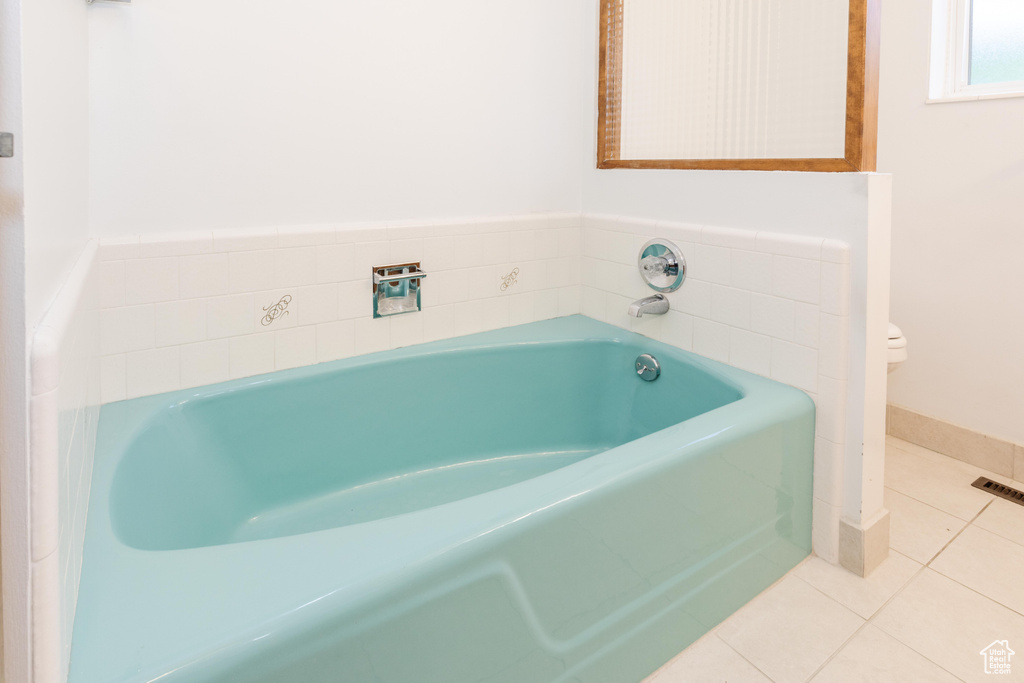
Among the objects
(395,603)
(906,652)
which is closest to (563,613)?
(395,603)

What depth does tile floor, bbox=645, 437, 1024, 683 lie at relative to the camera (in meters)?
1.25

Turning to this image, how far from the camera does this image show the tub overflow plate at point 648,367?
6.17ft

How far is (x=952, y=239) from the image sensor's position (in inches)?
84.5

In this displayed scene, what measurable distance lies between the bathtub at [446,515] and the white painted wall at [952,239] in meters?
1.06

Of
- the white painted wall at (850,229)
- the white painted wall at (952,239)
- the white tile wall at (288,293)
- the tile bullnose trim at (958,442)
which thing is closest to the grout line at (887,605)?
the white painted wall at (850,229)

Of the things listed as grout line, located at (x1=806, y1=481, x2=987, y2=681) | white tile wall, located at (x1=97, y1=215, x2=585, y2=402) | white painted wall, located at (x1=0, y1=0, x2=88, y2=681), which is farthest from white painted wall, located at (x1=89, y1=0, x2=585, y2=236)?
grout line, located at (x1=806, y1=481, x2=987, y2=681)

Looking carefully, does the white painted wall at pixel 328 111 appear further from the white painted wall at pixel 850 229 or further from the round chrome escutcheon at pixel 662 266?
the white painted wall at pixel 850 229

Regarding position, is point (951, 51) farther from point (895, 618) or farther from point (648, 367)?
point (895, 618)

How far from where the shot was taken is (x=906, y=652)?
1292 mm

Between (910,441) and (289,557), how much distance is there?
2361 millimetres

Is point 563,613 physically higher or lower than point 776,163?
lower

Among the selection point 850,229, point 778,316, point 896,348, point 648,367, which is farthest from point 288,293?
point 896,348

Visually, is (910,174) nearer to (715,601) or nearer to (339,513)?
(715,601)

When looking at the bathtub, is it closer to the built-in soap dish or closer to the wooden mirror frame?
the built-in soap dish
